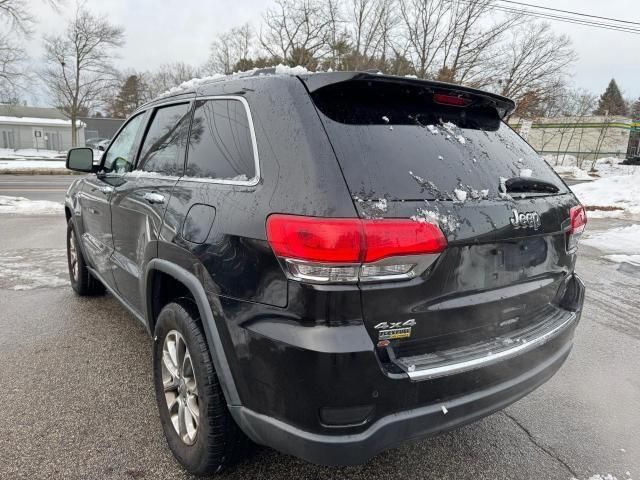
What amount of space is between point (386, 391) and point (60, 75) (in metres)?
45.2

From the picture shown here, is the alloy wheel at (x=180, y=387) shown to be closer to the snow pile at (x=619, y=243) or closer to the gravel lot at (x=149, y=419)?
the gravel lot at (x=149, y=419)

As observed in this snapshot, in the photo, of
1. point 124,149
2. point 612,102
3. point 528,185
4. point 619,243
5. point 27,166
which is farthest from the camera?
point 612,102

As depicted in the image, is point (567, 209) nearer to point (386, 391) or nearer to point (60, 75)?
point (386, 391)

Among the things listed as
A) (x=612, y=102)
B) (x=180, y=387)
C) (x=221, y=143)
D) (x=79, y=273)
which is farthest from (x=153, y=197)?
(x=612, y=102)

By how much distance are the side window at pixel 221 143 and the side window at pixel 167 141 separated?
0.38 feet

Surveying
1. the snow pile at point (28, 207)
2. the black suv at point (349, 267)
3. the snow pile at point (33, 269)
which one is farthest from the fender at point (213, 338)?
the snow pile at point (28, 207)

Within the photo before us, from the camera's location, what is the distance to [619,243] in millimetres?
7988

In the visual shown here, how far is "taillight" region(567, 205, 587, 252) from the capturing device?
2.31 metres

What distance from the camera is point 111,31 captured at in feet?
128

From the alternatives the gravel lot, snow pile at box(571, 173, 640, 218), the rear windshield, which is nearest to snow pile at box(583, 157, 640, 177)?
snow pile at box(571, 173, 640, 218)

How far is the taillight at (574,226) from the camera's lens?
2.31 meters

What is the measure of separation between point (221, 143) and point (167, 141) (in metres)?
0.71

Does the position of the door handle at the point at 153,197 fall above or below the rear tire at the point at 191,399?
above

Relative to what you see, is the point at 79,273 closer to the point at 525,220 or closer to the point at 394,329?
the point at 394,329
